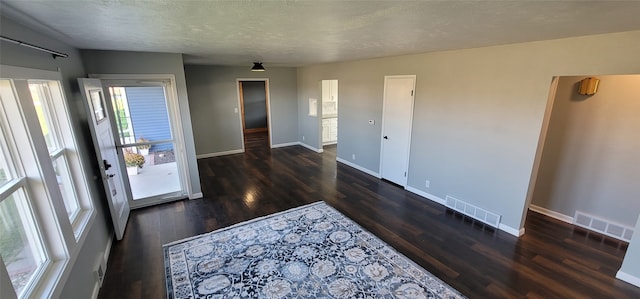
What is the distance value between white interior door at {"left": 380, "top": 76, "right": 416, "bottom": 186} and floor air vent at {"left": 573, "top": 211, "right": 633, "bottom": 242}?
92.4 inches

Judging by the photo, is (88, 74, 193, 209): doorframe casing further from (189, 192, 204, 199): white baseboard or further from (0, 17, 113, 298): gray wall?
(0, 17, 113, 298): gray wall

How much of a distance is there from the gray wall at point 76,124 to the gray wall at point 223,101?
3.30 m

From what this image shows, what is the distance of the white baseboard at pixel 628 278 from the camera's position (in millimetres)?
2498

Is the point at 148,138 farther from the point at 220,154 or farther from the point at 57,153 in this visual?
the point at 220,154

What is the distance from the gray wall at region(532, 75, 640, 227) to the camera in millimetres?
3086

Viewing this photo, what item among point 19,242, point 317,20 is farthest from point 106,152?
point 317,20

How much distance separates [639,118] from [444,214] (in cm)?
239

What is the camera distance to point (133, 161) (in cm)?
420

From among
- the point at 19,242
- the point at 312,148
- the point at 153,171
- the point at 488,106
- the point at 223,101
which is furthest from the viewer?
the point at 312,148

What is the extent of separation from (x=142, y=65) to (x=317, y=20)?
301cm

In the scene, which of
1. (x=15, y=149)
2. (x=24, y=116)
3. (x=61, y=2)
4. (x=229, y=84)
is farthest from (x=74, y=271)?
(x=229, y=84)

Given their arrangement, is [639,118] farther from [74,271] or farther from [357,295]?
[74,271]

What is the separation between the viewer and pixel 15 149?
171 centimetres

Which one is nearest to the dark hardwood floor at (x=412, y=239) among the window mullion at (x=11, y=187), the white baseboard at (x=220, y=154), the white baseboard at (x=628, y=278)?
the white baseboard at (x=628, y=278)
